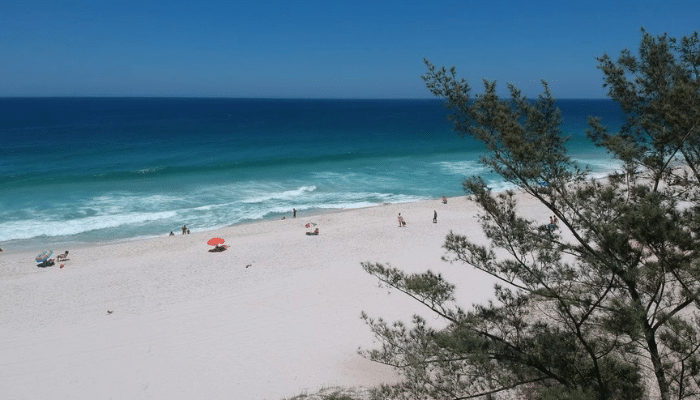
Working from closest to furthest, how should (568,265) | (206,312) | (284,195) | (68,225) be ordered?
(568,265)
(206,312)
(68,225)
(284,195)

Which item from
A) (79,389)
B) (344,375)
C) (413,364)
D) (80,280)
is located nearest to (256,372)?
(344,375)

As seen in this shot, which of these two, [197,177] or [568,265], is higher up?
[568,265]

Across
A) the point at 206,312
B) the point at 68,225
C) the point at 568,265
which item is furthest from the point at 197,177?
the point at 568,265

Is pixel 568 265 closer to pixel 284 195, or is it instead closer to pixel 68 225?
pixel 68 225

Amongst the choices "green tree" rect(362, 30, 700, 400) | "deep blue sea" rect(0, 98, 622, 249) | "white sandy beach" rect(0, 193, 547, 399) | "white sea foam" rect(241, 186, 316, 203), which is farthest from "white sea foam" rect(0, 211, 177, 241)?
"green tree" rect(362, 30, 700, 400)

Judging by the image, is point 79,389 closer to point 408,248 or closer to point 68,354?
point 68,354

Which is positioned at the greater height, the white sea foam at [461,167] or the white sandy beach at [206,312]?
the white sea foam at [461,167]

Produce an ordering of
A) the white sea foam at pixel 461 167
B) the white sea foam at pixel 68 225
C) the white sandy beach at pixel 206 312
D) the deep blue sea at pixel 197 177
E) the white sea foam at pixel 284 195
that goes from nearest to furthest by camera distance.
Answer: the white sandy beach at pixel 206 312 < the white sea foam at pixel 68 225 < the deep blue sea at pixel 197 177 < the white sea foam at pixel 284 195 < the white sea foam at pixel 461 167

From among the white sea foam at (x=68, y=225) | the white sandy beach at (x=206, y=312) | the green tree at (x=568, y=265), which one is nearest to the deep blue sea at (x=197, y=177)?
the white sea foam at (x=68, y=225)

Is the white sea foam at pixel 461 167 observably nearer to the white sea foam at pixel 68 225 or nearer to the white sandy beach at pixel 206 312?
the white sandy beach at pixel 206 312
